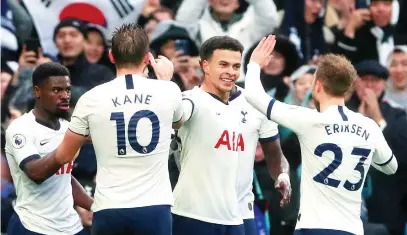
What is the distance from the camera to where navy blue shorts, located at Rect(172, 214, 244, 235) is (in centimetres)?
1022

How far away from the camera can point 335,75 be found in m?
9.55

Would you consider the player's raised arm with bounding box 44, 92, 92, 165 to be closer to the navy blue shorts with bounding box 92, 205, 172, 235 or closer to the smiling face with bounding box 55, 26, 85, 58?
the navy blue shorts with bounding box 92, 205, 172, 235

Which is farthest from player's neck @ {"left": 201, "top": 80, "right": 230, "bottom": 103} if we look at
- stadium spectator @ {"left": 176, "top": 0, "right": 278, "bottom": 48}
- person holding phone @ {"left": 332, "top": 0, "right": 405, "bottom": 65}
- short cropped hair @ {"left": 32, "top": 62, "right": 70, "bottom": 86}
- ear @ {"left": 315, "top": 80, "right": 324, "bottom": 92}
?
person holding phone @ {"left": 332, "top": 0, "right": 405, "bottom": 65}

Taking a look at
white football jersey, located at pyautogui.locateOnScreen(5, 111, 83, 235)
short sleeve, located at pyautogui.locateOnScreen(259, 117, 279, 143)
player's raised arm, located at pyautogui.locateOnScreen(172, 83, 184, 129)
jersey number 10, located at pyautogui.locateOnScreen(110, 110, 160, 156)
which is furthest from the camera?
short sleeve, located at pyautogui.locateOnScreen(259, 117, 279, 143)

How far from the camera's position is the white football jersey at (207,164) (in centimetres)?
1020

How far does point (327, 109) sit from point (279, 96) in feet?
16.0

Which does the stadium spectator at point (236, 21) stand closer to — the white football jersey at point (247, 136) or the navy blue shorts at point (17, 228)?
the white football jersey at point (247, 136)

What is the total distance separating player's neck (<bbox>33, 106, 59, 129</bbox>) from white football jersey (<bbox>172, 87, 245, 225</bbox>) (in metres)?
1.09

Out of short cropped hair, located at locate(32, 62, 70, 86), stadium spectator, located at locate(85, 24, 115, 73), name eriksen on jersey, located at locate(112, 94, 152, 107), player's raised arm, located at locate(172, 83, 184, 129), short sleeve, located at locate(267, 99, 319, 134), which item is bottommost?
short sleeve, located at locate(267, 99, 319, 134)

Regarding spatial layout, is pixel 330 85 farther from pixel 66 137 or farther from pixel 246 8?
pixel 246 8

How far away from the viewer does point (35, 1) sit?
14.7 metres

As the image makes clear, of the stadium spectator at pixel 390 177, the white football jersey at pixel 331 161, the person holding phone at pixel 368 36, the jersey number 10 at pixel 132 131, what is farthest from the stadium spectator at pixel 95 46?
the jersey number 10 at pixel 132 131

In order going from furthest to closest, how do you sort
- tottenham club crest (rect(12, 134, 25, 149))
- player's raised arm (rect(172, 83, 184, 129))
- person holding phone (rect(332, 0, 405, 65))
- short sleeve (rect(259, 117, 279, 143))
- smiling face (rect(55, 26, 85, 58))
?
1. person holding phone (rect(332, 0, 405, 65))
2. smiling face (rect(55, 26, 85, 58))
3. short sleeve (rect(259, 117, 279, 143))
4. tottenham club crest (rect(12, 134, 25, 149))
5. player's raised arm (rect(172, 83, 184, 129))

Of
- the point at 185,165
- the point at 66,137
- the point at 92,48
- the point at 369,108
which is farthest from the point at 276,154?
the point at 92,48
